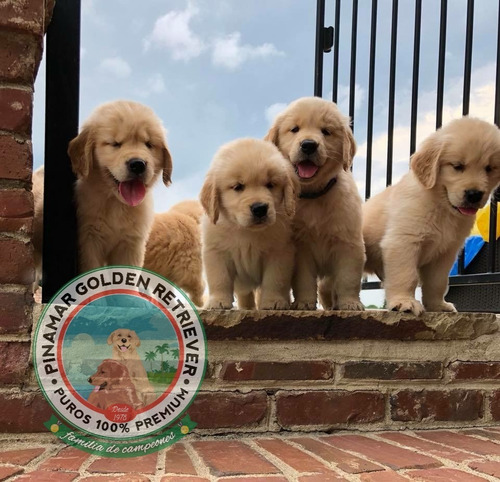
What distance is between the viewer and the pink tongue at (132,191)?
2.21m

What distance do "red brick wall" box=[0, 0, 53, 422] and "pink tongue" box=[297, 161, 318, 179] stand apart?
3.52 ft

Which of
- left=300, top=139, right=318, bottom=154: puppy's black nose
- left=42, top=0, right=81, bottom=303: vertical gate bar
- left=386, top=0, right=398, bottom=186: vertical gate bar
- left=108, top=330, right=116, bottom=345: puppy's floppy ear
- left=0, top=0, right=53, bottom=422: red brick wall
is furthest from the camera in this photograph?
left=386, top=0, right=398, bottom=186: vertical gate bar

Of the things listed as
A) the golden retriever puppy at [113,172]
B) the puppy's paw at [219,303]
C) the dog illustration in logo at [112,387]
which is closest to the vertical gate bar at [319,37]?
the golden retriever puppy at [113,172]

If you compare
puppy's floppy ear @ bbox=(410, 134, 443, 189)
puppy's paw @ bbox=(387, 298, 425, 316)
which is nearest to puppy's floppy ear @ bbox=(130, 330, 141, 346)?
puppy's paw @ bbox=(387, 298, 425, 316)

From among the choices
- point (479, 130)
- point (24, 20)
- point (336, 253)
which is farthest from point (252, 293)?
point (24, 20)

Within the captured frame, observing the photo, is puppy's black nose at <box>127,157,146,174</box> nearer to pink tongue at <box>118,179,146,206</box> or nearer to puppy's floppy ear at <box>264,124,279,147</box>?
pink tongue at <box>118,179,146,206</box>

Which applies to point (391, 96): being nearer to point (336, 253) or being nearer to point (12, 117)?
point (336, 253)

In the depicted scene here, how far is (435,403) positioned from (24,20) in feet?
6.53

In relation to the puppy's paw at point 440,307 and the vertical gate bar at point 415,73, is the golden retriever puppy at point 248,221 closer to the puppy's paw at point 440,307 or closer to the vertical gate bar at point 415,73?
the puppy's paw at point 440,307

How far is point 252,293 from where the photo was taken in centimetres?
286

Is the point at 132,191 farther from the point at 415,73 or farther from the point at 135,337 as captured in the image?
the point at 415,73

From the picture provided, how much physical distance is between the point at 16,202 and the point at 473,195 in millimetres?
1707

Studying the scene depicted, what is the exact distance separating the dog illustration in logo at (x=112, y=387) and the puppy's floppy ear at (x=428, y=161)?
1.43m

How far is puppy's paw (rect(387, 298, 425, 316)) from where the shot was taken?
2197 millimetres
